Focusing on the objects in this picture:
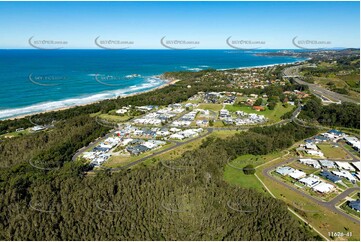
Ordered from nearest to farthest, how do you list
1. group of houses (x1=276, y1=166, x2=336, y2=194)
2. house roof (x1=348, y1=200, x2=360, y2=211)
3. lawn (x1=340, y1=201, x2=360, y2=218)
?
lawn (x1=340, y1=201, x2=360, y2=218), house roof (x1=348, y1=200, x2=360, y2=211), group of houses (x1=276, y1=166, x2=336, y2=194)

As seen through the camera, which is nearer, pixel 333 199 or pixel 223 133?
pixel 333 199

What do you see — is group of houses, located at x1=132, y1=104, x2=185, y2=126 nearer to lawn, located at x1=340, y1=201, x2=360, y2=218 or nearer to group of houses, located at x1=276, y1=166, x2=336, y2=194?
group of houses, located at x1=276, y1=166, x2=336, y2=194

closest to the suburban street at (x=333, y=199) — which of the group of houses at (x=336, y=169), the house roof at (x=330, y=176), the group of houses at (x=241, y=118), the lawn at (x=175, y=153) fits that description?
the house roof at (x=330, y=176)

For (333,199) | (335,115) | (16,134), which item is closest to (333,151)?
(333,199)

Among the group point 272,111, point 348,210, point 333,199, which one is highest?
point 348,210

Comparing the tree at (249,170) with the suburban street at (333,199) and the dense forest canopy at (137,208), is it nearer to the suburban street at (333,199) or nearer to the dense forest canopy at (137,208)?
the suburban street at (333,199)

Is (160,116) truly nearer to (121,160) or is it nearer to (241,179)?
(121,160)

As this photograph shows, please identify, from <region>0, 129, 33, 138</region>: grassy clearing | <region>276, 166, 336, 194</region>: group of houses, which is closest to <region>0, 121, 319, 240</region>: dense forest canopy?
<region>276, 166, 336, 194</region>: group of houses

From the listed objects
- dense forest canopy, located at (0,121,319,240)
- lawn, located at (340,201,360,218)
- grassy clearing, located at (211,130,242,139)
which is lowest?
grassy clearing, located at (211,130,242,139)
